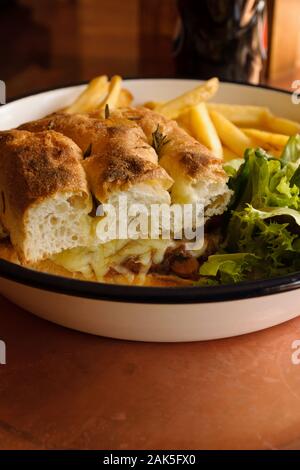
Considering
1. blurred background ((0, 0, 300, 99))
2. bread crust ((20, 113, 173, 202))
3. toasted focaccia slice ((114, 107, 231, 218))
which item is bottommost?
blurred background ((0, 0, 300, 99))

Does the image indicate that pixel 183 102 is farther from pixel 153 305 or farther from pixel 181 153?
pixel 153 305

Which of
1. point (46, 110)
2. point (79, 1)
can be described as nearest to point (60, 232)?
point (46, 110)

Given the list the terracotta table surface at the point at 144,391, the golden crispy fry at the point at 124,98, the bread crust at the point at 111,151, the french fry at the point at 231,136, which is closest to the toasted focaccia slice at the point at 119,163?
the bread crust at the point at 111,151

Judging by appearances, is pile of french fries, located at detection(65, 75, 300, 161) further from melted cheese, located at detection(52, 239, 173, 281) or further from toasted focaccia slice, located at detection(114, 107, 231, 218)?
melted cheese, located at detection(52, 239, 173, 281)

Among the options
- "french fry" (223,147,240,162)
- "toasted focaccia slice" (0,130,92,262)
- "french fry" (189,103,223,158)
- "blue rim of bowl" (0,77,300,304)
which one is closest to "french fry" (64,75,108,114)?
"french fry" (189,103,223,158)

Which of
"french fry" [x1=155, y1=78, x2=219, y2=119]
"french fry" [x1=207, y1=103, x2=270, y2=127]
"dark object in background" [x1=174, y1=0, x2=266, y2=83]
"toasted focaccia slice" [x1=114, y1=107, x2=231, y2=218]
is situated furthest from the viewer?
"dark object in background" [x1=174, y1=0, x2=266, y2=83]

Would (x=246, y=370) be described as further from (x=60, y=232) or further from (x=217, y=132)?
(x=217, y=132)
